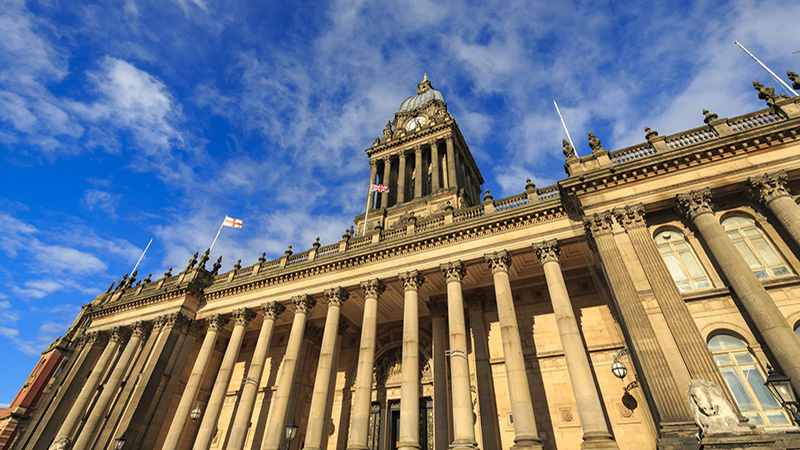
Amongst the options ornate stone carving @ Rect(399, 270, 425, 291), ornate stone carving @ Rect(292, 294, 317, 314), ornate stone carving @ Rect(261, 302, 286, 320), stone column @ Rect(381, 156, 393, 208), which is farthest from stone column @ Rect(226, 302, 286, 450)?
stone column @ Rect(381, 156, 393, 208)

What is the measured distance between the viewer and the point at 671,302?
14.6 meters

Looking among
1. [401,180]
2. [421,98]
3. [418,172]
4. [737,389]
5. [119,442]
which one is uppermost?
[421,98]

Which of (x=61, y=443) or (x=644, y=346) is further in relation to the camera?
(x=61, y=443)

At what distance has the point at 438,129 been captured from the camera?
38.1 m

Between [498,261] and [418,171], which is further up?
[418,171]

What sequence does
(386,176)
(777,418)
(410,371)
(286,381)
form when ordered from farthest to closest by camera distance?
(386,176), (286,381), (410,371), (777,418)

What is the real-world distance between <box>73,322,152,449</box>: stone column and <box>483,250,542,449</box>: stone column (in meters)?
25.7

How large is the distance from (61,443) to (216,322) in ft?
36.6

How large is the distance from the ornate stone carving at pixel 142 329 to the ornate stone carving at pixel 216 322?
210 inches

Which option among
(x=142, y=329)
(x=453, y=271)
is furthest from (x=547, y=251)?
(x=142, y=329)

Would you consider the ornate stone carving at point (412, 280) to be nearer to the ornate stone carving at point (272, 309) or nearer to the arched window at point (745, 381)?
the ornate stone carving at point (272, 309)

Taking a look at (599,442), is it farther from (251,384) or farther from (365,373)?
(251,384)

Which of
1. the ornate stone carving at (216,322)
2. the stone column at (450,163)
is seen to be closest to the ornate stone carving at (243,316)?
the ornate stone carving at (216,322)

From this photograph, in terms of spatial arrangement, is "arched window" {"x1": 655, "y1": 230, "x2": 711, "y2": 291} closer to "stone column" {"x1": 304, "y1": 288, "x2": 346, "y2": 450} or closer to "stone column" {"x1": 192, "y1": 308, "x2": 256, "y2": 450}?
"stone column" {"x1": 304, "y1": 288, "x2": 346, "y2": 450}
